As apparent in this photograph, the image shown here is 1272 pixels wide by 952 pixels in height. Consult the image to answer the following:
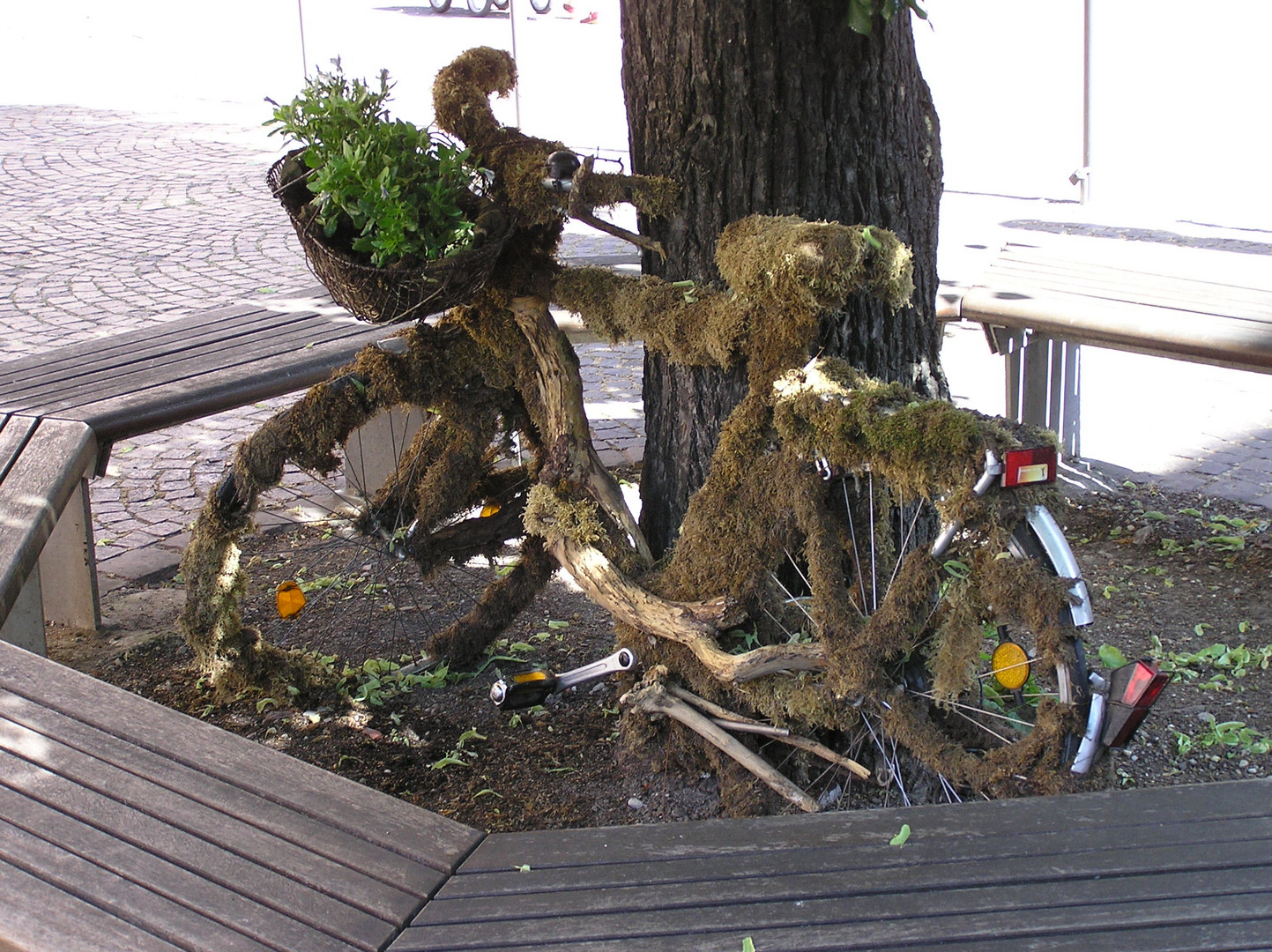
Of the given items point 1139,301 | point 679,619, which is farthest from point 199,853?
point 1139,301

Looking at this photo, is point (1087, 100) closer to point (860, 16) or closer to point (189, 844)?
point (860, 16)

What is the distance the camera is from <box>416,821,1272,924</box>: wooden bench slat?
5.82ft

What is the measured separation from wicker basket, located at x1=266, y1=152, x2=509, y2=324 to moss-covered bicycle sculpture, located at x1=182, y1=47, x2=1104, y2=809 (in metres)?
0.20

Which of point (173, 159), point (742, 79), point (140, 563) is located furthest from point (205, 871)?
point (173, 159)

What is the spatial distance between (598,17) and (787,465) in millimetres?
17579

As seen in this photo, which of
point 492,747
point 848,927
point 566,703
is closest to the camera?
point 848,927

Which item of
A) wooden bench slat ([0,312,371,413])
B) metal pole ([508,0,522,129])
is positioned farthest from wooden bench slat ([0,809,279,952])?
metal pole ([508,0,522,129])

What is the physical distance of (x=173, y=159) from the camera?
12047mm

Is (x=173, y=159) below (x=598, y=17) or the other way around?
below

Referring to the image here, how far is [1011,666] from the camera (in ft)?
8.11

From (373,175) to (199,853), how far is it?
57.3 inches

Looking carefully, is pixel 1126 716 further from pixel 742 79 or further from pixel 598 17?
pixel 598 17

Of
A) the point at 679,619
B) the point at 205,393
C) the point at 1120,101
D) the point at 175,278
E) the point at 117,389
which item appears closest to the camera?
the point at 679,619

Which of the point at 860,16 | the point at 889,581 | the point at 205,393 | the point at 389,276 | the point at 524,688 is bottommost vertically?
the point at 524,688
